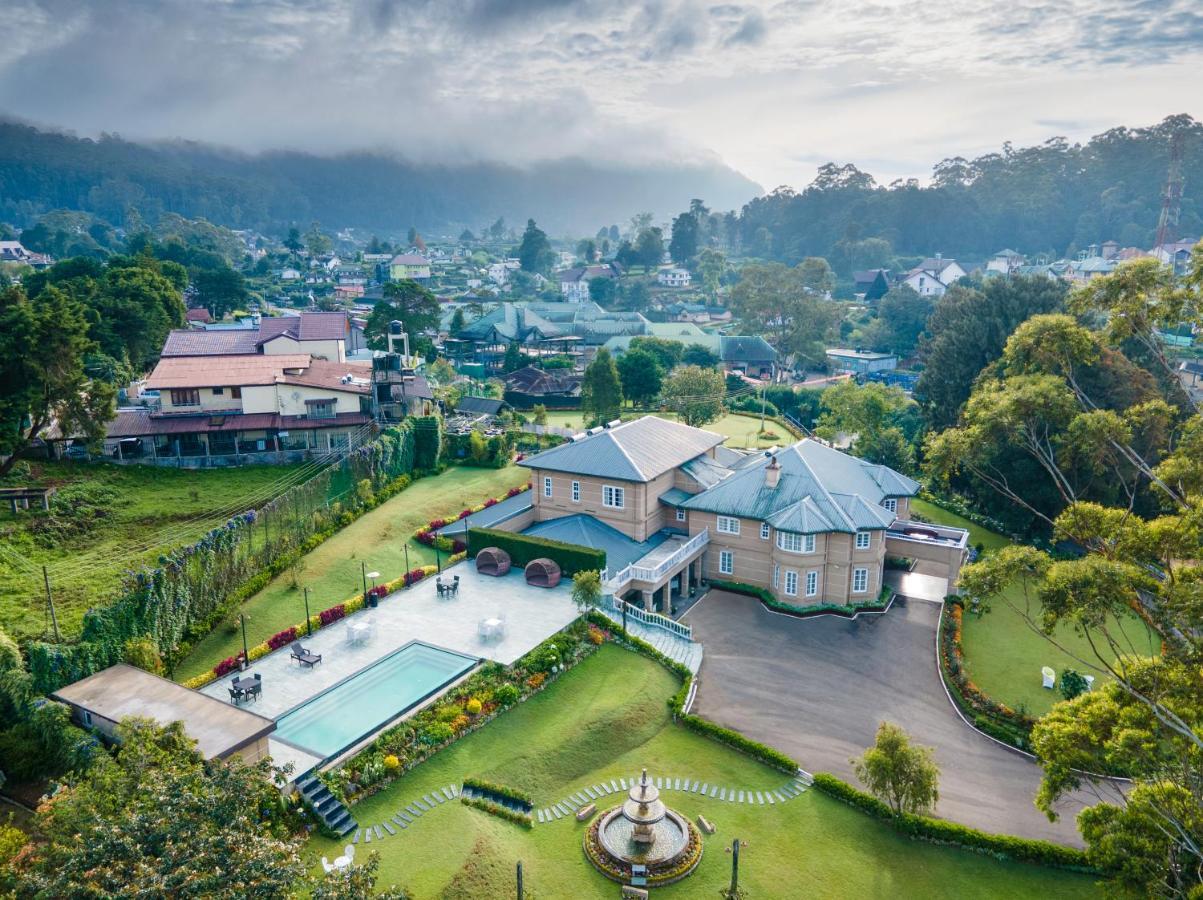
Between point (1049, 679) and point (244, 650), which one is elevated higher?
point (244, 650)

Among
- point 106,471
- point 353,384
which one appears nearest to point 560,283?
point 353,384

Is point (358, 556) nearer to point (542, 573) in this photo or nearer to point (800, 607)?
point (542, 573)

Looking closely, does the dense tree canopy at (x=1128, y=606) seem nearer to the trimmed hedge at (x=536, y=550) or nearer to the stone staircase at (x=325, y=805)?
the trimmed hedge at (x=536, y=550)

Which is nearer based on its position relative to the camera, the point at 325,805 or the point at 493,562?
the point at 325,805

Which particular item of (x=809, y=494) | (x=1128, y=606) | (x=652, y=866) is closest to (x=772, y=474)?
(x=809, y=494)

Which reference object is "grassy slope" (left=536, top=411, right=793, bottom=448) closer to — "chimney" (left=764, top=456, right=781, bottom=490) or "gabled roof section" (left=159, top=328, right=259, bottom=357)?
"chimney" (left=764, top=456, right=781, bottom=490)

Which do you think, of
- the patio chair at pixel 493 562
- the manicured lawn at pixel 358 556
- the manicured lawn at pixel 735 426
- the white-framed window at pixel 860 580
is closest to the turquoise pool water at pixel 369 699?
the manicured lawn at pixel 358 556
